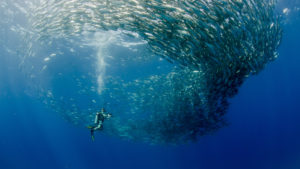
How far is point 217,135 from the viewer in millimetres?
88000

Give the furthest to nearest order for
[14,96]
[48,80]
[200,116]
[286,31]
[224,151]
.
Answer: [224,151] → [14,96] → [48,80] → [286,31] → [200,116]

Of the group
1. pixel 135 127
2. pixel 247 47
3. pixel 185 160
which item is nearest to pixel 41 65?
pixel 135 127

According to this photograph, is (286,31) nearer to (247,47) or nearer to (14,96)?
(247,47)

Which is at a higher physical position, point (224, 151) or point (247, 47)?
point (224, 151)

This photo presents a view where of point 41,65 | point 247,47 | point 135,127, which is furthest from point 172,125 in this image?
point 41,65

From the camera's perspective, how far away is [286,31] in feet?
87.0

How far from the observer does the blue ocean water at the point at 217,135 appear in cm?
4194

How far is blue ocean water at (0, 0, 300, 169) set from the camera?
41938 mm

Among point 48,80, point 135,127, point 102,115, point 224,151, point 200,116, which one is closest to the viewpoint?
point 102,115

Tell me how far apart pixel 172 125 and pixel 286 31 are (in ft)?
70.0

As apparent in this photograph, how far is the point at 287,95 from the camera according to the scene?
61.5 metres

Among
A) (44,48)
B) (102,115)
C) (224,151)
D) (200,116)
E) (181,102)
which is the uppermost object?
(224,151)

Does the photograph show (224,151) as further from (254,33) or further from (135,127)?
(254,33)

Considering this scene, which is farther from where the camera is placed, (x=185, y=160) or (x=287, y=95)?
(x=185, y=160)
